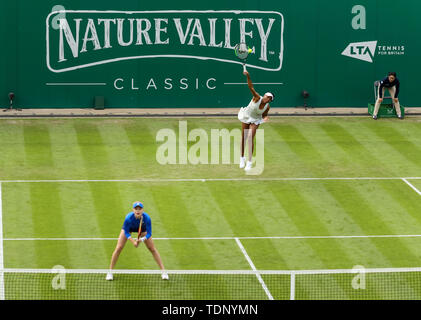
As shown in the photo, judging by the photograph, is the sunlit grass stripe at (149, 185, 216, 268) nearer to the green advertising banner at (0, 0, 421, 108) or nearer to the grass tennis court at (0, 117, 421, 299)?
the grass tennis court at (0, 117, 421, 299)

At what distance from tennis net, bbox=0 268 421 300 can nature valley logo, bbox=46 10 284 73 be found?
50.9 ft

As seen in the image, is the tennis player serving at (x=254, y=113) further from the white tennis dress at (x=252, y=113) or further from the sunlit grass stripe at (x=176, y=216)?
the sunlit grass stripe at (x=176, y=216)

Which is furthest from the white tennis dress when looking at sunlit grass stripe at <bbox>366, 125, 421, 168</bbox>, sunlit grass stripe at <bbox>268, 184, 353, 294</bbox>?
sunlit grass stripe at <bbox>366, 125, 421, 168</bbox>

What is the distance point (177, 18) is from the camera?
36219mm

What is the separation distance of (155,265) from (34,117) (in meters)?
14.2

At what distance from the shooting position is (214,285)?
21.1 meters

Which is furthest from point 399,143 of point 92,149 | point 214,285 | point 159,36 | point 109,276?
point 109,276

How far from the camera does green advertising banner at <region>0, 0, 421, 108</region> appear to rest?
35906mm

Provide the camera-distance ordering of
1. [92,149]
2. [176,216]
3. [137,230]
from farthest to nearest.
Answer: [92,149] < [176,216] < [137,230]

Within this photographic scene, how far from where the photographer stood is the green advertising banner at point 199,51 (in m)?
35.9

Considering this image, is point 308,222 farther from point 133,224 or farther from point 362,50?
point 362,50

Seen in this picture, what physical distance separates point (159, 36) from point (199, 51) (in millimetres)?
1429

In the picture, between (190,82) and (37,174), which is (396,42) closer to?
(190,82)

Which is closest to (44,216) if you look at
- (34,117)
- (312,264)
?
(312,264)
